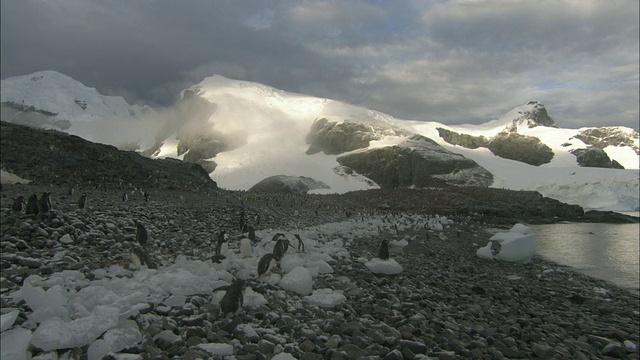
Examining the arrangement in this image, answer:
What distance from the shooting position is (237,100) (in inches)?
2623

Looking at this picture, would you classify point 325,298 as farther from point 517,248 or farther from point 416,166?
point 416,166

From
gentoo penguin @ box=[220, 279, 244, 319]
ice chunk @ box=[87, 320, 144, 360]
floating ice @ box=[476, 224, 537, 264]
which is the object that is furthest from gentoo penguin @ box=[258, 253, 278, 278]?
floating ice @ box=[476, 224, 537, 264]

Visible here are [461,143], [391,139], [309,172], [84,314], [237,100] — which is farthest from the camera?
[461,143]

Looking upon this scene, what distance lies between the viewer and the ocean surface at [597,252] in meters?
11.7

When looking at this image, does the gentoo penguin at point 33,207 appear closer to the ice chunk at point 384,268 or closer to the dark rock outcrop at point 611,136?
the ice chunk at point 384,268

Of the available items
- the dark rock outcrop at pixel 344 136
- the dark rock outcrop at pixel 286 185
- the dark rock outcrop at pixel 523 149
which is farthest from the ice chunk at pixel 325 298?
the dark rock outcrop at pixel 523 149

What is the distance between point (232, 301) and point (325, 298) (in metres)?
1.45

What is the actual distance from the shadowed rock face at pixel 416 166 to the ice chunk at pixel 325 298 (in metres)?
45.0

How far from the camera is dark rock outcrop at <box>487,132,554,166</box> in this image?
6681cm

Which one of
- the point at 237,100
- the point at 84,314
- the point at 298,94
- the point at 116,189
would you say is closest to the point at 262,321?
→ the point at 84,314

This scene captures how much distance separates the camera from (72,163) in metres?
19.5

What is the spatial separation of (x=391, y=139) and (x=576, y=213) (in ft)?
91.9

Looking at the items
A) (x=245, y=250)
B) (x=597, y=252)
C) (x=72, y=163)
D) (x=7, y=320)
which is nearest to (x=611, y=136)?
(x=597, y=252)

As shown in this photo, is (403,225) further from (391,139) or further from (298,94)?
(298,94)
